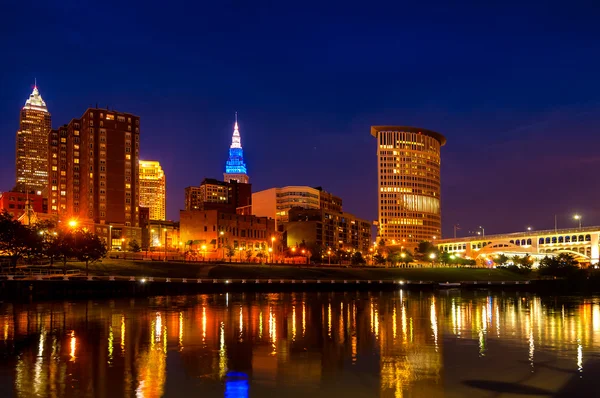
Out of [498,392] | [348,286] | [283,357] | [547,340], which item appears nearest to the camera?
[498,392]

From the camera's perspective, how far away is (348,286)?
115 metres

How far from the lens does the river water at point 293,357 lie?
22188mm

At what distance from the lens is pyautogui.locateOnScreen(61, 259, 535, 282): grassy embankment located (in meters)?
108

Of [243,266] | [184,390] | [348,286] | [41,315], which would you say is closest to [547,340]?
[184,390]

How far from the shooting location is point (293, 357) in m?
29.4

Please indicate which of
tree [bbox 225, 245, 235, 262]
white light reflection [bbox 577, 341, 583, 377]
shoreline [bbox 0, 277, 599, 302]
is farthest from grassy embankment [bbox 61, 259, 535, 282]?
white light reflection [bbox 577, 341, 583, 377]

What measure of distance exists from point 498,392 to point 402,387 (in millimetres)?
3623

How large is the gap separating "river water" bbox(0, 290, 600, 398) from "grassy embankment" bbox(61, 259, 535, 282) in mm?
59792

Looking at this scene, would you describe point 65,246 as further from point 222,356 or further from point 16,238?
point 222,356

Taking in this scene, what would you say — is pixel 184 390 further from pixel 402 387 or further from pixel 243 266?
pixel 243 266

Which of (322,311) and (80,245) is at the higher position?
(80,245)

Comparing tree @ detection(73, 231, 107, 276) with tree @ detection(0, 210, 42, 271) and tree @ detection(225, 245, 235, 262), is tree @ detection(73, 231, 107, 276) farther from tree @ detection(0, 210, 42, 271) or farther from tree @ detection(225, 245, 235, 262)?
tree @ detection(225, 245, 235, 262)

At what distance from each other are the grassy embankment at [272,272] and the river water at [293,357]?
196 feet

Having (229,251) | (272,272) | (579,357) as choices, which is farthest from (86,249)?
(579,357)
